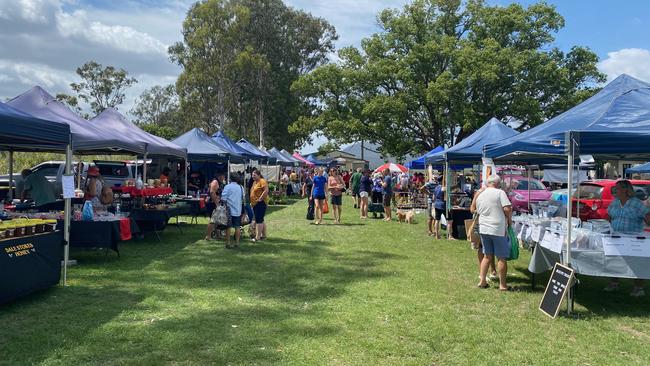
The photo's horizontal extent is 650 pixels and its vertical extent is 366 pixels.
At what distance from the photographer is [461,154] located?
40.5ft

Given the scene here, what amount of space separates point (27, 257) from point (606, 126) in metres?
7.17

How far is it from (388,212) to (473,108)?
17762 mm

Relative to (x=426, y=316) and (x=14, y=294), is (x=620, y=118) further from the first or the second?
(x=14, y=294)

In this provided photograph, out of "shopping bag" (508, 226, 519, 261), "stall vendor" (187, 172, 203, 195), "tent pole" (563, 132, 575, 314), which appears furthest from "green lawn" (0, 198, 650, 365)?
"stall vendor" (187, 172, 203, 195)

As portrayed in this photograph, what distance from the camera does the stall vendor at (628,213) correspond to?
6734 mm

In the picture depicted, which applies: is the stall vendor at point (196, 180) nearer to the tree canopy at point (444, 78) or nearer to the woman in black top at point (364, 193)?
the woman in black top at point (364, 193)

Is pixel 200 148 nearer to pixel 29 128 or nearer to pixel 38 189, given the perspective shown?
pixel 38 189

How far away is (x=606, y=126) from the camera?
6418mm

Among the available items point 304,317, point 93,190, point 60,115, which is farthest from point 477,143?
point 60,115

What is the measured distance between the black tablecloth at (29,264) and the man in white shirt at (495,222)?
569cm

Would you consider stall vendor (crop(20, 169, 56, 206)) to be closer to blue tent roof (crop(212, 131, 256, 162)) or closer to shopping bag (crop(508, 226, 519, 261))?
blue tent roof (crop(212, 131, 256, 162))

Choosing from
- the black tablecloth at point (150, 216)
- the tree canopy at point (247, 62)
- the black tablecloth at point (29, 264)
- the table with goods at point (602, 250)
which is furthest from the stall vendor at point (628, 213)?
the tree canopy at point (247, 62)

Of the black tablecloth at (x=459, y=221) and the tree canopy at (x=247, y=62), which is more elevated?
the tree canopy at (x=247, y=62)

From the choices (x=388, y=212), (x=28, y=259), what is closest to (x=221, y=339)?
(x=28, y=259)
